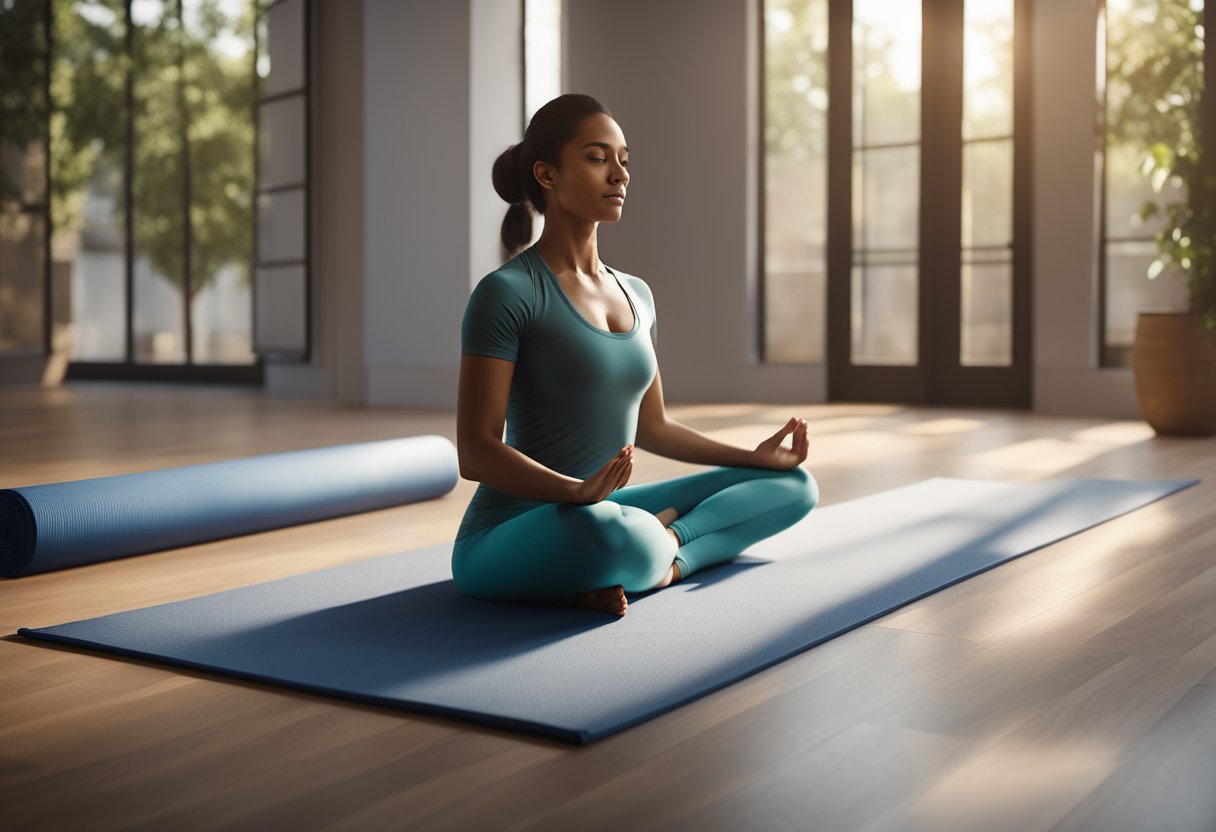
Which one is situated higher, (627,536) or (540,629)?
(627,536)

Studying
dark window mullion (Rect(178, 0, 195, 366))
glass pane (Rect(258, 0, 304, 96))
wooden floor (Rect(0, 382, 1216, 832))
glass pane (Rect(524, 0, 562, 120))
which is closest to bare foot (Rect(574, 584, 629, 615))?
wooden floor (Rect(0, 382, 1216, 832))

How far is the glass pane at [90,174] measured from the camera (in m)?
10.2

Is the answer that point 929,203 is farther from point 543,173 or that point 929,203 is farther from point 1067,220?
point 543,173

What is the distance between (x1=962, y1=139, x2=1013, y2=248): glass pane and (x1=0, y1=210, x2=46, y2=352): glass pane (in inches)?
280

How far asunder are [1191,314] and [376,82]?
449 centimetres

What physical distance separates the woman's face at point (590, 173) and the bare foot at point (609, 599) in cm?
59

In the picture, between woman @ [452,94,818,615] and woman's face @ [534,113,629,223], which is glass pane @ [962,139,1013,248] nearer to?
woman @ [452,94,818,615]

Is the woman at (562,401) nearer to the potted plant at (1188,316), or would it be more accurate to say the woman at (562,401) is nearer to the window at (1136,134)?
the potted plant at (1188,316)

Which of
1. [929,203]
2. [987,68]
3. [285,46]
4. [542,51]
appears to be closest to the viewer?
[987,68]

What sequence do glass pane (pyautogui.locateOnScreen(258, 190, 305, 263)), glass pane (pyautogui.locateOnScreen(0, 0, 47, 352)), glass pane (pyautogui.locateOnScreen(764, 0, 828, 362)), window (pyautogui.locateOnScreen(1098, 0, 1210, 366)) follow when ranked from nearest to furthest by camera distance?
window (pyautogui.locateOnScreen(1098, 0, 1210, 366)) → glass pane (pyautogui.locateOnScreen(764, 0, 828, 362)) → glass pane (pyautogui.locateOnScreen(258, 190, 305, 263)) → glass pane (pyautogui.locateOnScreen(0, 0, 47, 352))

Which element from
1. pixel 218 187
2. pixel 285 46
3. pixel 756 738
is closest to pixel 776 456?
pixel 756 738

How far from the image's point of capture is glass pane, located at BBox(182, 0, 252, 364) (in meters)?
9.92

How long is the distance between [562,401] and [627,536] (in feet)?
0.84

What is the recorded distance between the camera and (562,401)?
84.4 inches
